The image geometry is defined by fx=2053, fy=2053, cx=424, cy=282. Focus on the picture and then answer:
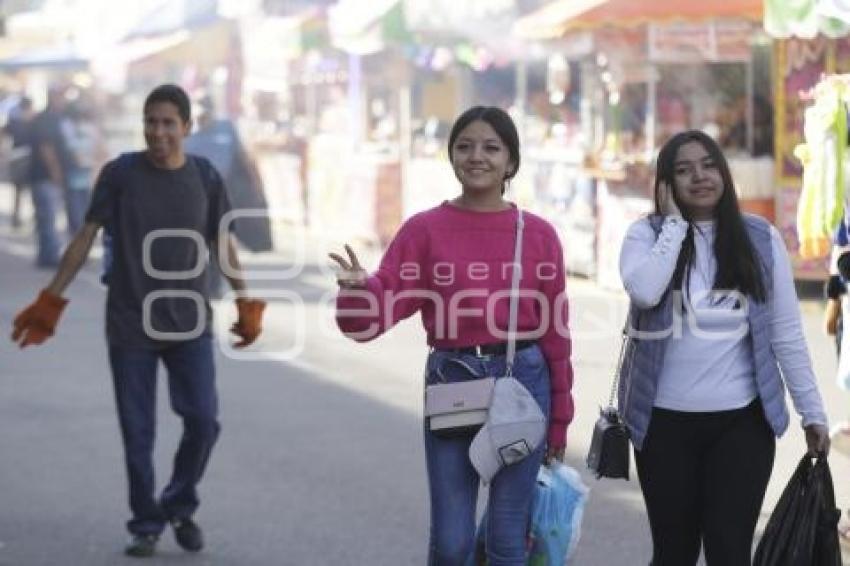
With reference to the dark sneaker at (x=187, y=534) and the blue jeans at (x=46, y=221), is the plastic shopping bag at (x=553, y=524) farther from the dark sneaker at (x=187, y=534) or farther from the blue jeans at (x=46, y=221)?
the blue jeans at (x=46, y=221)

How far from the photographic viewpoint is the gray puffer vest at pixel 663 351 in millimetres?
5258

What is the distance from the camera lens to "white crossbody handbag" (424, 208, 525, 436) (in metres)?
5.41

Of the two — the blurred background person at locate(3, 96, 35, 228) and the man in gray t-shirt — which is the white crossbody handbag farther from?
the blurred background person at locate(3, 96, 35, 228)

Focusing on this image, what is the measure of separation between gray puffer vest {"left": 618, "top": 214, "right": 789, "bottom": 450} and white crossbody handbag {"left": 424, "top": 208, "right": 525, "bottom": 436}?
33 centimetres

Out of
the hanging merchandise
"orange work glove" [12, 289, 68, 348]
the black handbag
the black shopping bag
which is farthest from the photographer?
the hanging merchandise

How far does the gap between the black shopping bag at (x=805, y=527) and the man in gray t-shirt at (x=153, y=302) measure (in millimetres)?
2731

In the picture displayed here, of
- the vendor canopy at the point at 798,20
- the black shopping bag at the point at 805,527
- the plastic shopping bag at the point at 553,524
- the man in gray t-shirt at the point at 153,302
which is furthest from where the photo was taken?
the vendor canopy at the point at 798,20

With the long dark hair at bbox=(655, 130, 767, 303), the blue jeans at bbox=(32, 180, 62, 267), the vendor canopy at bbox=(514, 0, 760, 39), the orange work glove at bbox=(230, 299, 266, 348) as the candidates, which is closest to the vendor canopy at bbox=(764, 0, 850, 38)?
the vendor canopy at bbox=(514, 0, 760, 39)

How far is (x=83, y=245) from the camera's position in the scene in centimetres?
736

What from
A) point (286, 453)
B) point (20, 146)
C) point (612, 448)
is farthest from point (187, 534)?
point (20, 146)

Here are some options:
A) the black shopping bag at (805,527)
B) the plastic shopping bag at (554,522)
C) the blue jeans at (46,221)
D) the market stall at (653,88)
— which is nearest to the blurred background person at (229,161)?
the market stall at (653,88)

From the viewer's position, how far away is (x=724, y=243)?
5.28 metres

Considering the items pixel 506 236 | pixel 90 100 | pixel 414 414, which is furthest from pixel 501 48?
pixel 506 236

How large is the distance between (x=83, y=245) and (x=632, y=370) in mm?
2674
